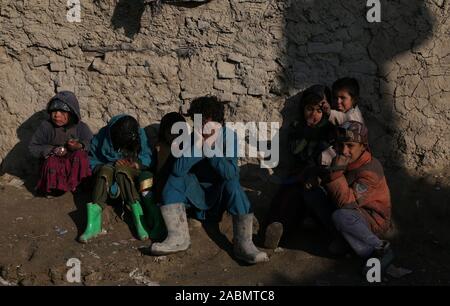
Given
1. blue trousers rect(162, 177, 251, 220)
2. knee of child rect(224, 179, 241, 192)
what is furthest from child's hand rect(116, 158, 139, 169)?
knee of child rect(224, 179, 241, 192)

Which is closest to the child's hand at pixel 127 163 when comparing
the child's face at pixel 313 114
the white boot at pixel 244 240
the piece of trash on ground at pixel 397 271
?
the white boot at pixel 244 240

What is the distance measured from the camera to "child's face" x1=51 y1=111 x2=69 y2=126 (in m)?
5.14

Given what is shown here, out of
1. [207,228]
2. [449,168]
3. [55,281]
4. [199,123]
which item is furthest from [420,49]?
[55,281]

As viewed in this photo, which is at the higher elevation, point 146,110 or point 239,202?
point 146,110

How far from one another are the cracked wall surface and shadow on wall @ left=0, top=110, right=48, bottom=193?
0.06ft

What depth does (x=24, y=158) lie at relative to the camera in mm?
5535

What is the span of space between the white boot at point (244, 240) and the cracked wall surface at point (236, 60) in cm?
106

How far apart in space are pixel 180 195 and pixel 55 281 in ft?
3.24

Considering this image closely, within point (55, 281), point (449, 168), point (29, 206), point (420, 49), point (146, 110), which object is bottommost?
point (55, 281)

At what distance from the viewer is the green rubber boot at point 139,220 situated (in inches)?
187

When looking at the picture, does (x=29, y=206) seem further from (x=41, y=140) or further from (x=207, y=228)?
(x=207, y=228)

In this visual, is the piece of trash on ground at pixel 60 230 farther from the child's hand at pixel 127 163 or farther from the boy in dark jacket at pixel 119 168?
the child's hand at pixel 127 163

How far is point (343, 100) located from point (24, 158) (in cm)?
256

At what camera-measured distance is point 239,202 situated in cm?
451
